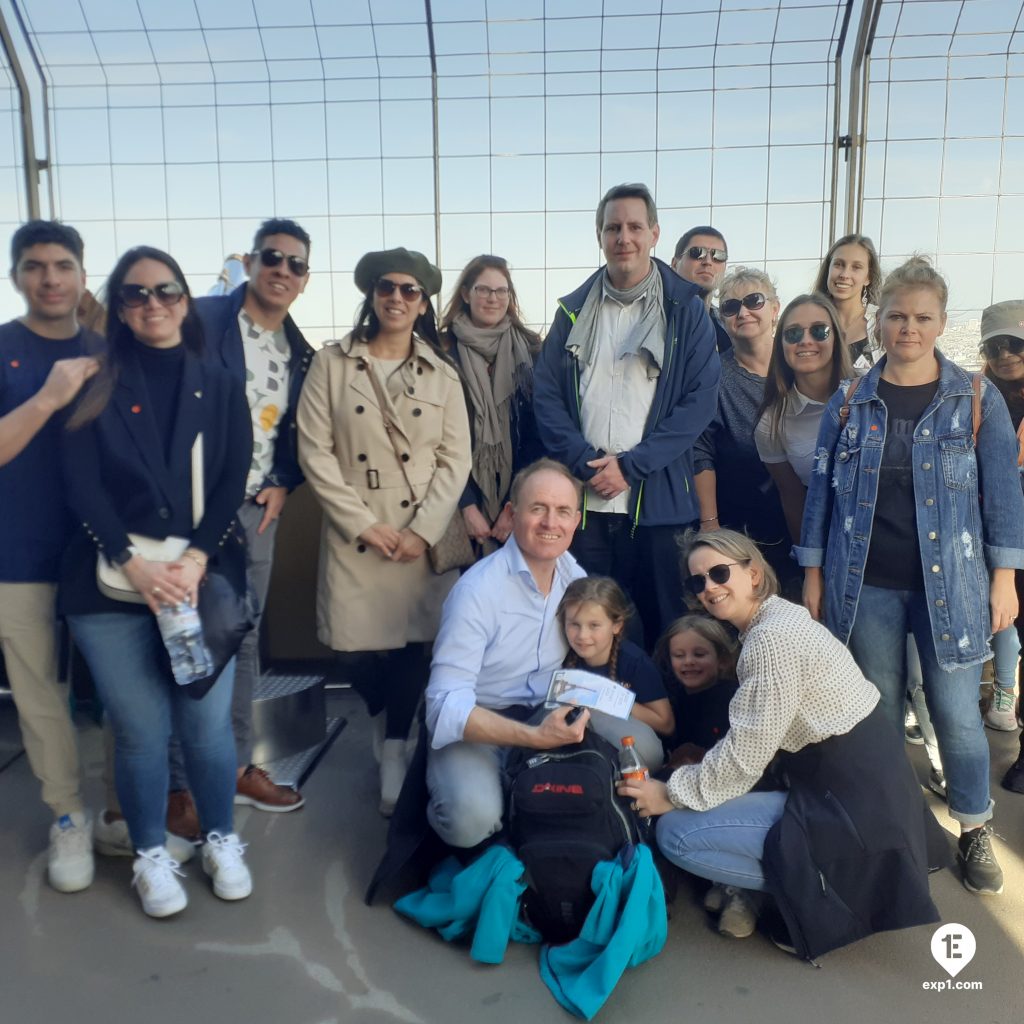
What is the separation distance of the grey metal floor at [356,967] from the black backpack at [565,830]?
0.15 m

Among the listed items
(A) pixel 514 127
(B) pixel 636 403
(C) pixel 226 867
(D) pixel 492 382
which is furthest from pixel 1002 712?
(A) pixel 514 127

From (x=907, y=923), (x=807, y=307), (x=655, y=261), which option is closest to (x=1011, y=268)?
(x=807, y=307)

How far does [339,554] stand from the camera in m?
3.48

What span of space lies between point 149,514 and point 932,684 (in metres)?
2.27

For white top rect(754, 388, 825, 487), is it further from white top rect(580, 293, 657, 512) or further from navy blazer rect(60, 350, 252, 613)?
navy blazer rect(60, 350, 252, 613)

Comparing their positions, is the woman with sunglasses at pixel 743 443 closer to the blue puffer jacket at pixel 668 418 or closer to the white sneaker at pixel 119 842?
the blue puffer jacket at pixel 668 418

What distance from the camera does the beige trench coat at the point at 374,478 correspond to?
11.2 feet

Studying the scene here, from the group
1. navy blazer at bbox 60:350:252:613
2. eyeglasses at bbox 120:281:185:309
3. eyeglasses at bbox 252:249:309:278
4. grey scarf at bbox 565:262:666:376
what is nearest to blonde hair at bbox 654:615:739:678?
grey scarf at bbox 565:262:666:376

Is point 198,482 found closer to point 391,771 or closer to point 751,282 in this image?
point 391,771

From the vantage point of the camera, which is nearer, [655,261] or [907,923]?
[907,923]

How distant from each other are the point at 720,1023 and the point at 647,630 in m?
1.62

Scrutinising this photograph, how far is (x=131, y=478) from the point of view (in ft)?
8.71

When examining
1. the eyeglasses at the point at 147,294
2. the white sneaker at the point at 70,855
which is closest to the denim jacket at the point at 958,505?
the eyeglasses at the point at 147,294

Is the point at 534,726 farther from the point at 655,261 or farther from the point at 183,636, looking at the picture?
the point at 655,261
